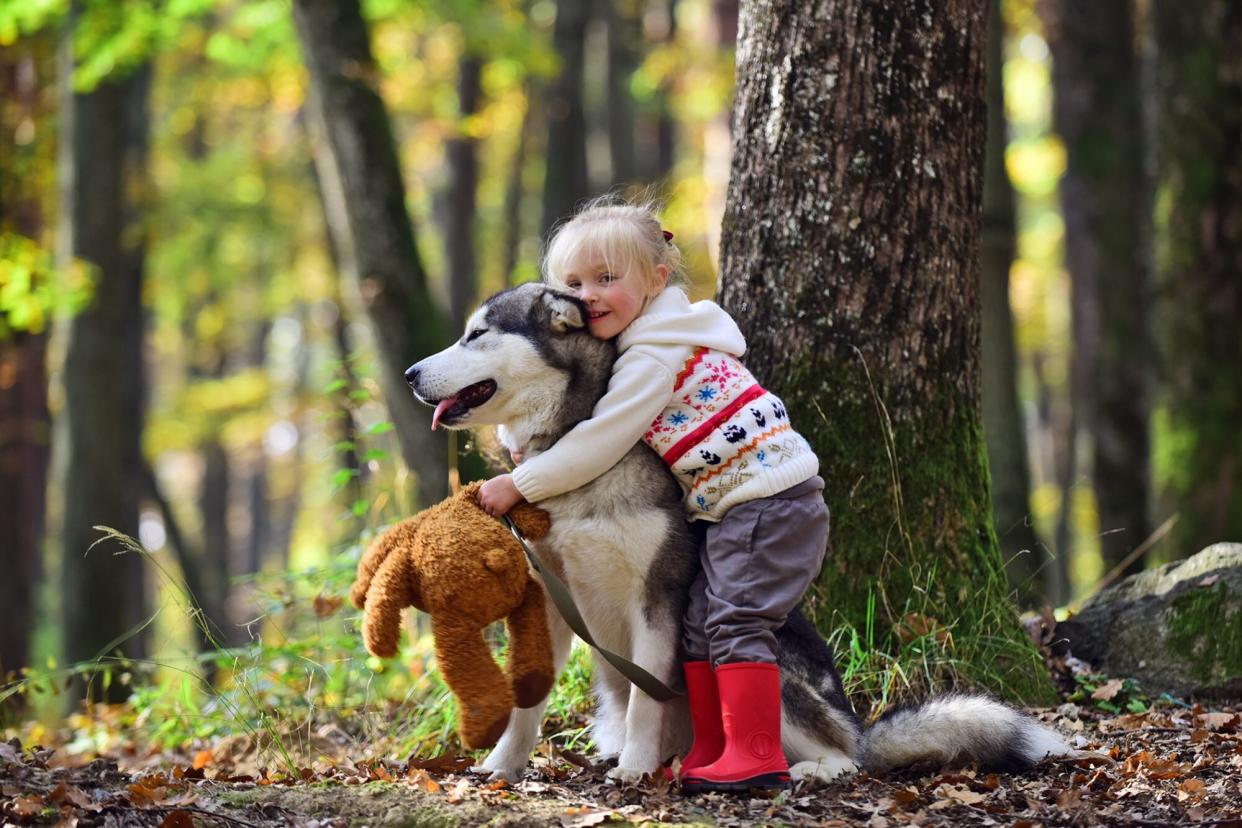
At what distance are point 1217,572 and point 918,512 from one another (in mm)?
1501

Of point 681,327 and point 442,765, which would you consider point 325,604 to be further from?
point 681,327

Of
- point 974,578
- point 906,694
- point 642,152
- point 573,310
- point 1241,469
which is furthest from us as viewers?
point 642,152

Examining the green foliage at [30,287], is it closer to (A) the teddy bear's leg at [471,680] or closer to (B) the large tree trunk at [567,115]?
(B) the large tree trunk at [567,115]

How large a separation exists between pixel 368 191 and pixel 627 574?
470 centimetres

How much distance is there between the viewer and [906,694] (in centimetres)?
491

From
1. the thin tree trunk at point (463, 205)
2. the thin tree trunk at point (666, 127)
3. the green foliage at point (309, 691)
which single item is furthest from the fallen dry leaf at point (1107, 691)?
the thin tree trunk at point (666, 127)

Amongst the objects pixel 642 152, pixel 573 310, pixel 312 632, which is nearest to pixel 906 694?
pixel 573 310

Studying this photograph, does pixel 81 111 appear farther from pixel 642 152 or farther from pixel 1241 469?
pixel 642 152

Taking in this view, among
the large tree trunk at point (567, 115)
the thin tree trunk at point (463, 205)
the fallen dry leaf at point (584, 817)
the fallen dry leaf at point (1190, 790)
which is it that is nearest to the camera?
the fallen dry leaf at point (584, 817)

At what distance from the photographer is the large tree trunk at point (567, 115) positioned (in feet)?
49.7

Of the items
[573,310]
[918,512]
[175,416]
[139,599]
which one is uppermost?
[573,310]

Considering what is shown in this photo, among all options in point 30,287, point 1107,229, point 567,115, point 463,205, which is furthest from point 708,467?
point 463,205

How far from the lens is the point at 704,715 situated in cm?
413

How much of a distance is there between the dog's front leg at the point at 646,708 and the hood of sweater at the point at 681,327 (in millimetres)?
923
